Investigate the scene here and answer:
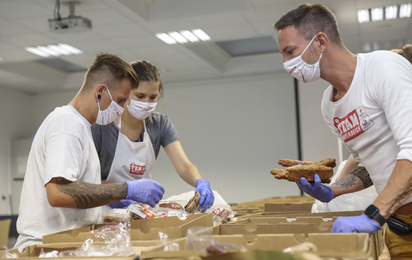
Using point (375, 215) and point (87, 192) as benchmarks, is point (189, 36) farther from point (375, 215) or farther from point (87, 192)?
point (375, 215)

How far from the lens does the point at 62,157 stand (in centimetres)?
151

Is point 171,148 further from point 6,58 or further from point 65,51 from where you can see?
point 6,58

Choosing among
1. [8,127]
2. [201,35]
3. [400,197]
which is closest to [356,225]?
[400,197]

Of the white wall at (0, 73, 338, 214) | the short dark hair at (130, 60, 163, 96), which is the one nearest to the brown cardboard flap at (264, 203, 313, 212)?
the short dark hair at (130, 60, 163, 96)

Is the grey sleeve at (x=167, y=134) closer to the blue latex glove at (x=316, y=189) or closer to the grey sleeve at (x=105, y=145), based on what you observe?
the grey sleeve at (x=105, y=145)

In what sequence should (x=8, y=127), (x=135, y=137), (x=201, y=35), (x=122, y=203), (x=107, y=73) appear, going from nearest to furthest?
(x=107, y=73) → (x=122, y=203) → (x=135, y=137) → (x=201, y=35) → (x=8, y=127)

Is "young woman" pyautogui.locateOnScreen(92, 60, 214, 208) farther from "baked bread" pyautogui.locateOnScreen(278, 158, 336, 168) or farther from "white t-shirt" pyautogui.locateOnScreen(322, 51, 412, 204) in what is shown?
Answer: "white t-shirt" pyautogui.locateOnScreen(322, 51, 412, 204)

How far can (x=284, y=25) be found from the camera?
5.61 feet

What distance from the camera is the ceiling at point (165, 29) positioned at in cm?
482

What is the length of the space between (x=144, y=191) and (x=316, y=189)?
2.50ft

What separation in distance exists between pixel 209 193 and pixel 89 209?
2.45 ft

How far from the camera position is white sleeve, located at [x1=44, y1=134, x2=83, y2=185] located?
1.50 metres

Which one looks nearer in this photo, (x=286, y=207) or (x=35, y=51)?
(x=286, y=207)

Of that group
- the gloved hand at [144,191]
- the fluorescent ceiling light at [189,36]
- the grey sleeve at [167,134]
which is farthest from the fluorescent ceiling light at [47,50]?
the gloved hand at [144,191]
